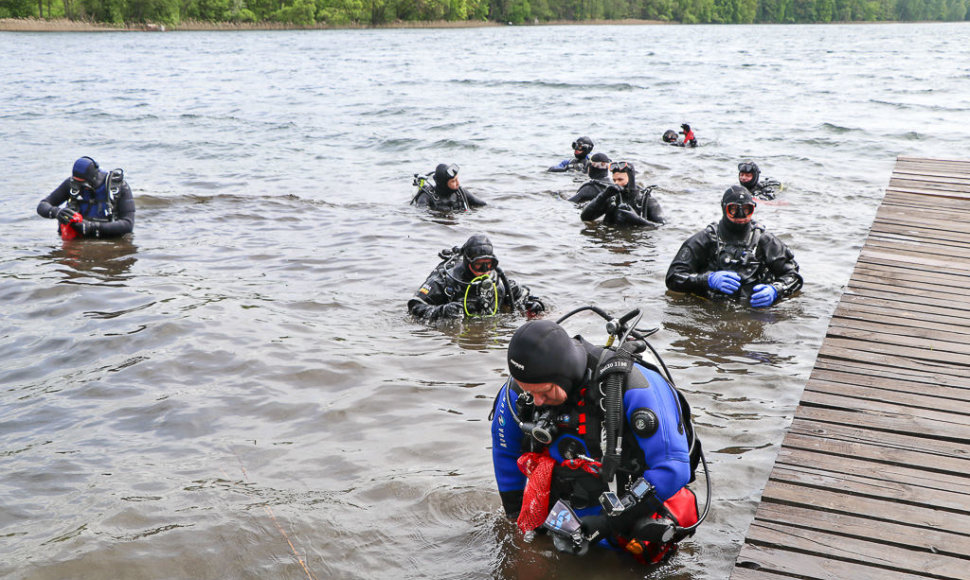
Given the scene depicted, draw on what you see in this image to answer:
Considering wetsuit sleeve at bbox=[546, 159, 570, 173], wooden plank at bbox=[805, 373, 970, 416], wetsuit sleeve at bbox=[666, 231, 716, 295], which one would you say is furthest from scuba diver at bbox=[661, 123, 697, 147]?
wooden plank at bbox=[805, 373, 970, 416]

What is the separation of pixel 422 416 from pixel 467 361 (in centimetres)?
105

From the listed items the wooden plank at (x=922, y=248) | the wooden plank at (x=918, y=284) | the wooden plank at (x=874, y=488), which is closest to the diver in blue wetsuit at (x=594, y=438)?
the wooden plank at (x=874, y=488)

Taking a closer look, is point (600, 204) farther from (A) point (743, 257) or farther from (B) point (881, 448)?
(B) point (881, 448)

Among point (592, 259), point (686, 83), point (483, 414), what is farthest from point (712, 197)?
point (686, 83)

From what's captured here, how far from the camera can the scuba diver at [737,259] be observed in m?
6.91

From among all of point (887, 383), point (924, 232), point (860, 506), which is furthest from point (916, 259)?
point (860, 506)

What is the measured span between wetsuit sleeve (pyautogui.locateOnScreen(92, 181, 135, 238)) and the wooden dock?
8.40 m

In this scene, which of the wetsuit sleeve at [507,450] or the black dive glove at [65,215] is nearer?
the wetsuit sleeve at [507,450]

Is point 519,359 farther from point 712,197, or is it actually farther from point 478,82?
point 478,82

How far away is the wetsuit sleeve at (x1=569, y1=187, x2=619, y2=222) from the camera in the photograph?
10.6 meters

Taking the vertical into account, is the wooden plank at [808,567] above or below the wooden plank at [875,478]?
below

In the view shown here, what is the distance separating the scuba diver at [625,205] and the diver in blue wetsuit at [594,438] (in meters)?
7.33

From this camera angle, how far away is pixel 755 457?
473 centimetres

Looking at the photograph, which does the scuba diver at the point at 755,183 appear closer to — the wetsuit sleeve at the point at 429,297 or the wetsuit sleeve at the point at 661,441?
the wetsuit sleeve at the point at 429,297
